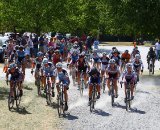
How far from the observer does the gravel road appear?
51.6 feet

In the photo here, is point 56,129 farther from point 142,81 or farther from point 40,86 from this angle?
point 142,81

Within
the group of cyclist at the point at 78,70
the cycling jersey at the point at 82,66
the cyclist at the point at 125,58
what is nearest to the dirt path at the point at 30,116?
the group of cyclist at the point at 78,70

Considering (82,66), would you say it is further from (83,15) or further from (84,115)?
(83,15)

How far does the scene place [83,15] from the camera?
179 feet

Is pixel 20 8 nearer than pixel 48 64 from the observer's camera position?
No

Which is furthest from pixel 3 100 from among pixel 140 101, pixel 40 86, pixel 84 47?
pixel 84 47

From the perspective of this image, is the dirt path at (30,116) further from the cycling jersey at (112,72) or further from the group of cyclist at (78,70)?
the cycling jersey at (112,72)

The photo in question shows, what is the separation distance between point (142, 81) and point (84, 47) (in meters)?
15.2

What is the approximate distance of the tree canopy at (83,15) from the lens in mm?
28812

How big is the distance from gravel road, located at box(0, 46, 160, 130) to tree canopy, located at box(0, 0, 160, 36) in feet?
24.1

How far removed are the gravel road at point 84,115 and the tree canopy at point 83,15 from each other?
24.1ft

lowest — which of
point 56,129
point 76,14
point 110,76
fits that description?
point 56,129

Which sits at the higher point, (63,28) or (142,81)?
(63,28)

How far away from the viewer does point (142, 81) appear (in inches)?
1088
